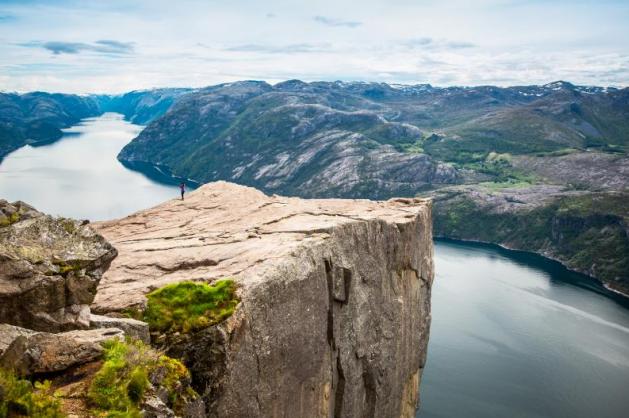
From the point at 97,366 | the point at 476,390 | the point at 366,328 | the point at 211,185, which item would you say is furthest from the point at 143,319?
the point at 476,390

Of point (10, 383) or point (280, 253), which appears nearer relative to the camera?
point (10, 383)

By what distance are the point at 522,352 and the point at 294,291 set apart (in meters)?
105

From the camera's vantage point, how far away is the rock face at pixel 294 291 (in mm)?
23625

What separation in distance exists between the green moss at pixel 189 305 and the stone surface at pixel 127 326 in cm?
176

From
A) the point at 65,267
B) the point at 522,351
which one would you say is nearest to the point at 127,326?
the point at 65,267

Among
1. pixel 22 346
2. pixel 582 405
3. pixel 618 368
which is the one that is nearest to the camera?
pixel 22 346

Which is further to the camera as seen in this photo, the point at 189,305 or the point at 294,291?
the point at 294,291

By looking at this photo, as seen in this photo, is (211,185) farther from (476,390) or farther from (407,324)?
(476,390)

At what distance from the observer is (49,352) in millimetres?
15430

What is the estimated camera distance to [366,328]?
35.7 meters

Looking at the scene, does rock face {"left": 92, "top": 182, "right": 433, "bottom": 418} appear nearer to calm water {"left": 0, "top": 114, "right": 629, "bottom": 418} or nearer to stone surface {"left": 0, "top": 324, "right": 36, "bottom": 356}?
stone surface {"left": 0, "top": 324, "right": 36, "bottom": 356}

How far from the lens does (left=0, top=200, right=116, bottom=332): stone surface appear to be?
17.9m

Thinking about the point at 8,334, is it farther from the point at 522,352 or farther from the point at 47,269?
the point at 522,352

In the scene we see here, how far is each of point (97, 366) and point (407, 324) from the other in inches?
1243
